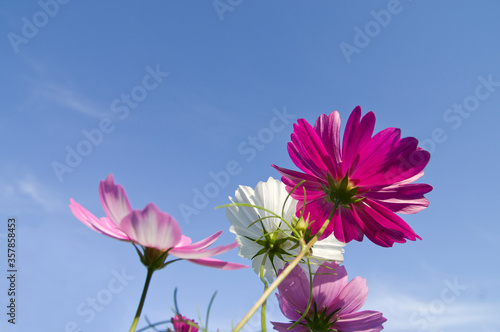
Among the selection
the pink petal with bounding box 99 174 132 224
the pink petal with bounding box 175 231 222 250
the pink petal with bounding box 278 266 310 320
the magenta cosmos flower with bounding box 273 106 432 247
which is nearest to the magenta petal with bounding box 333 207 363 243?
the magenta cosmos flower with bounding box 273 106 432 247

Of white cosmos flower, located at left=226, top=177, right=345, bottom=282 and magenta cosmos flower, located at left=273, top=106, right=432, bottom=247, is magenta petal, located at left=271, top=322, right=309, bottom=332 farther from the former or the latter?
magenta cosmos flower, located at left=273, top=106, right=432, bottom=247

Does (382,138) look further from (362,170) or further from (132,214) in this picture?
(132,214)

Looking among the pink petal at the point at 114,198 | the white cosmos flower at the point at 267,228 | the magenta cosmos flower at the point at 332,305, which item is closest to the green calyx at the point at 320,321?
the magenta cosmos flower at the point at 332,305

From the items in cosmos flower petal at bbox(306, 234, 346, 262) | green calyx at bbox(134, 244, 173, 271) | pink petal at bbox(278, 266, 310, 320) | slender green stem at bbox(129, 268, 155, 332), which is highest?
cosmos flower petal at bbox(306, 234, 346, 262)

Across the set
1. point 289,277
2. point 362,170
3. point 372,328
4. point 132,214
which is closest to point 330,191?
point 362,170

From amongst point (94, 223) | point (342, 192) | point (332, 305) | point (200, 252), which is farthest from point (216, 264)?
point (332, 305)

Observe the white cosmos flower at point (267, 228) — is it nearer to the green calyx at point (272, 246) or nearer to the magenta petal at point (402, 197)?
the green calyx at point (272, 246)
